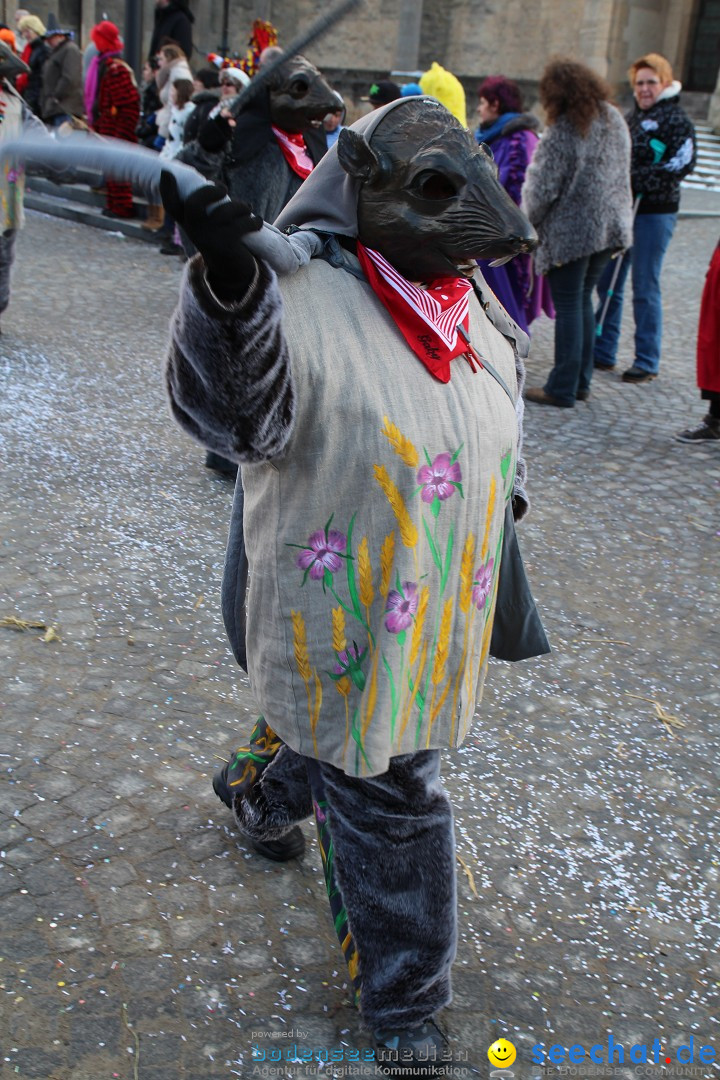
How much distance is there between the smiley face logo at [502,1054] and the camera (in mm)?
2285

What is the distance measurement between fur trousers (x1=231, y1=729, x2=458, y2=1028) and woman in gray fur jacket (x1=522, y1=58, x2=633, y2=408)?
199 inches

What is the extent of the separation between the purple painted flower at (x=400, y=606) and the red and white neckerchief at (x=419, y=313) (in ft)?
1.30

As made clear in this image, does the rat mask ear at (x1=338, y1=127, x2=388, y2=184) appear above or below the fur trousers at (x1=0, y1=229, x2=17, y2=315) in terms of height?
above

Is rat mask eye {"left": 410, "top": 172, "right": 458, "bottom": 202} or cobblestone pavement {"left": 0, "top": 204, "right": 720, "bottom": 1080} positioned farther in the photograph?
cobblestone pavement {"left": 0, "top": 204, "right": 720, "bottom": 1080}

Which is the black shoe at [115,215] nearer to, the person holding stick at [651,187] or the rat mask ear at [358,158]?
the person holding stick at [651,187]

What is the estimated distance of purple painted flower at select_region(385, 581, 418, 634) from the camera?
1.98 meters

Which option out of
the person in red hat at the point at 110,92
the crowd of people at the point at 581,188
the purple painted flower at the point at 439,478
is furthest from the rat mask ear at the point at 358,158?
the person in red hat at the point at 110,92

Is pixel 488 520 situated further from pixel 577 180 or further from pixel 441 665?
pixel 577 180

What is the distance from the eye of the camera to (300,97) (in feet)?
15.4

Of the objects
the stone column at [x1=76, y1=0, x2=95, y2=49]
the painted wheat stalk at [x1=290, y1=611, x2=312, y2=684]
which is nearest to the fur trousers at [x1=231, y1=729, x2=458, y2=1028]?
the painted wheat stalk at [x1=290, y1=611, x2=312, y2=684]

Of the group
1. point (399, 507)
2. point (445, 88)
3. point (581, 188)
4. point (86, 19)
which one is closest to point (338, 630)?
point (399, 507)

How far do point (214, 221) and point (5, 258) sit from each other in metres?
5.89

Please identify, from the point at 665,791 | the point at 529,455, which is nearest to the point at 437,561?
the point at 665,791

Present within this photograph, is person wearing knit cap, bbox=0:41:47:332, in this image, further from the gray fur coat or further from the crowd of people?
the gray fur coat
